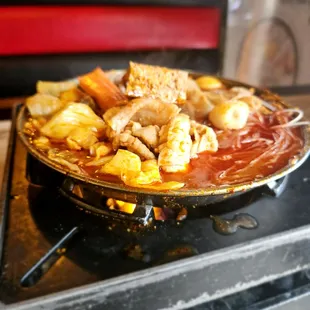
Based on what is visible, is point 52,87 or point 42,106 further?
point 52,87

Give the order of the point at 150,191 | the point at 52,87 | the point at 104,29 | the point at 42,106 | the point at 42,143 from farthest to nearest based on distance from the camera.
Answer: the point at 104,29, the point at 52,87, the point at 42,106, the point at 42,143, the point at 150,191

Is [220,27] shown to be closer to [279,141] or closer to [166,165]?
[279,141]

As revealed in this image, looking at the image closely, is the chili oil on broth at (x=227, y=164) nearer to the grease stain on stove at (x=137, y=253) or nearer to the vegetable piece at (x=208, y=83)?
the grease stain on stove at (x=137, y=253)

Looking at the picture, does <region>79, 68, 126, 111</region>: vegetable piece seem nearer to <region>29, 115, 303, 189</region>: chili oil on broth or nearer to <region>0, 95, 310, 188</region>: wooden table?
<region>29, 115, 303, 189</region>: chili oil on broth

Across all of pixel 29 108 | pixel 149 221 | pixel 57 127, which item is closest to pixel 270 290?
pixel 149 221

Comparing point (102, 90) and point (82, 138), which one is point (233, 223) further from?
point (102, 90)

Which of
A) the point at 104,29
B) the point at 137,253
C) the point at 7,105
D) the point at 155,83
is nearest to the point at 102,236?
the point at 137,253
